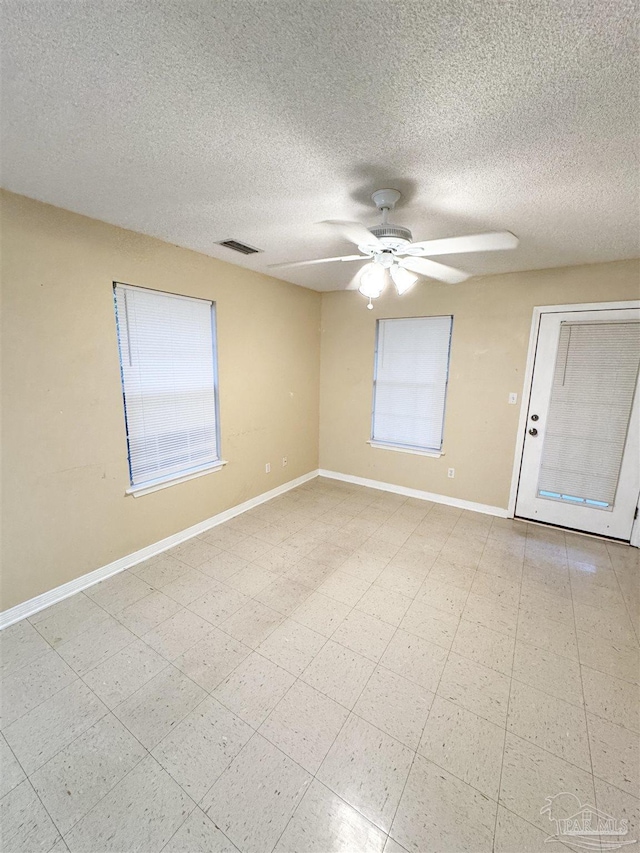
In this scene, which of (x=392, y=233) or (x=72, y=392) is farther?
(x=72, y=392)

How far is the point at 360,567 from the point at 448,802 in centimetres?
144

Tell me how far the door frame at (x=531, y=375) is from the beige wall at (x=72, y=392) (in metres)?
2.75


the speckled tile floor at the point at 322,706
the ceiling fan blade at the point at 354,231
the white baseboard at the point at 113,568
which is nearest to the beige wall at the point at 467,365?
the speckled tile floor at the point at 322,706

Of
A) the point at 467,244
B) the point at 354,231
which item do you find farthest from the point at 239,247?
the point at 467,244

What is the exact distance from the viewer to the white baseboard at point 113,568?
2.07m

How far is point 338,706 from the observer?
1.58 meters

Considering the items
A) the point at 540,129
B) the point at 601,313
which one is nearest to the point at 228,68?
the point at 540,129

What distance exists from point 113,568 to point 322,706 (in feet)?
5.88

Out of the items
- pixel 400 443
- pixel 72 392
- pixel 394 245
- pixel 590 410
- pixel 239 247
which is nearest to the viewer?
pixel 394 245

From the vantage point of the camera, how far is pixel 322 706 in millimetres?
1584

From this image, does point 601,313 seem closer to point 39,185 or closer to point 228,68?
point 228,68

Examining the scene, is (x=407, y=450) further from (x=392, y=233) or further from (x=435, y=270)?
(x=392, y=233)

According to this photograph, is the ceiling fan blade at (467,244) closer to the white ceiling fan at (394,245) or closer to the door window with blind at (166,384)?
the white ceiling fan at (394,245)

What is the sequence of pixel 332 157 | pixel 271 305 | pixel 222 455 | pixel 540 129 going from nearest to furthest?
pixel 540 129
pixel 332 157
pixel 222 455
pixel 271 305
